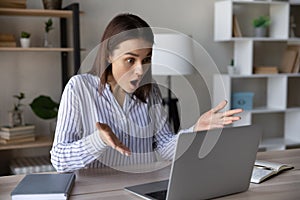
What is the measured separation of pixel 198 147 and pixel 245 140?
197 millimetres

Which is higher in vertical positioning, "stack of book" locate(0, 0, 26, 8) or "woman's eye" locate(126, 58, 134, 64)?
"stack of book" locate(0, 0, 26, 8)

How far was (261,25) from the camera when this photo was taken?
3.63 m

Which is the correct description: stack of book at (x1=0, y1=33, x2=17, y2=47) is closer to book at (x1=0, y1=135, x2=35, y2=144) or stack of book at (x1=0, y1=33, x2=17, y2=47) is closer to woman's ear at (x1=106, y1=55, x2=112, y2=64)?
book at (x1=0, y1=135, x2=35, y2=144)

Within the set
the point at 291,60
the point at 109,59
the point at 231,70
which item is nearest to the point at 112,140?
the point at 109,59

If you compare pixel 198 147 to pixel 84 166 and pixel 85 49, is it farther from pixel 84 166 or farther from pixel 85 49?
pixel 85 49

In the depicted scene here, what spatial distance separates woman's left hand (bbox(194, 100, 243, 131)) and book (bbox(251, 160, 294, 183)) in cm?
21

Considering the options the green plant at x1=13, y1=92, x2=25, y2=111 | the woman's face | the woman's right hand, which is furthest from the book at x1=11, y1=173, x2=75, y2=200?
the green plant at x1=13, y1=92, x2=25, y2=111

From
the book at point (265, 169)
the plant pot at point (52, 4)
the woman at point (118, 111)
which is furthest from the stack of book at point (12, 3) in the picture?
the book at point (265, 169)

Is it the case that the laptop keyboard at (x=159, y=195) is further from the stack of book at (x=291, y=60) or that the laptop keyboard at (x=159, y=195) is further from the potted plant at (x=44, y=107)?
the stack of book at (x=291, y=60)

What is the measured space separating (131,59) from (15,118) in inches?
68.4

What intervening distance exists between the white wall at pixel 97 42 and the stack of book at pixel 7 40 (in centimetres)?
20

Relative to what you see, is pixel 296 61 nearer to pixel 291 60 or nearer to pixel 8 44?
pixel 291 60

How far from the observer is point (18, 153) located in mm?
3129

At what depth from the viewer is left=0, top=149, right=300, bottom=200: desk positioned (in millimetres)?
1225
